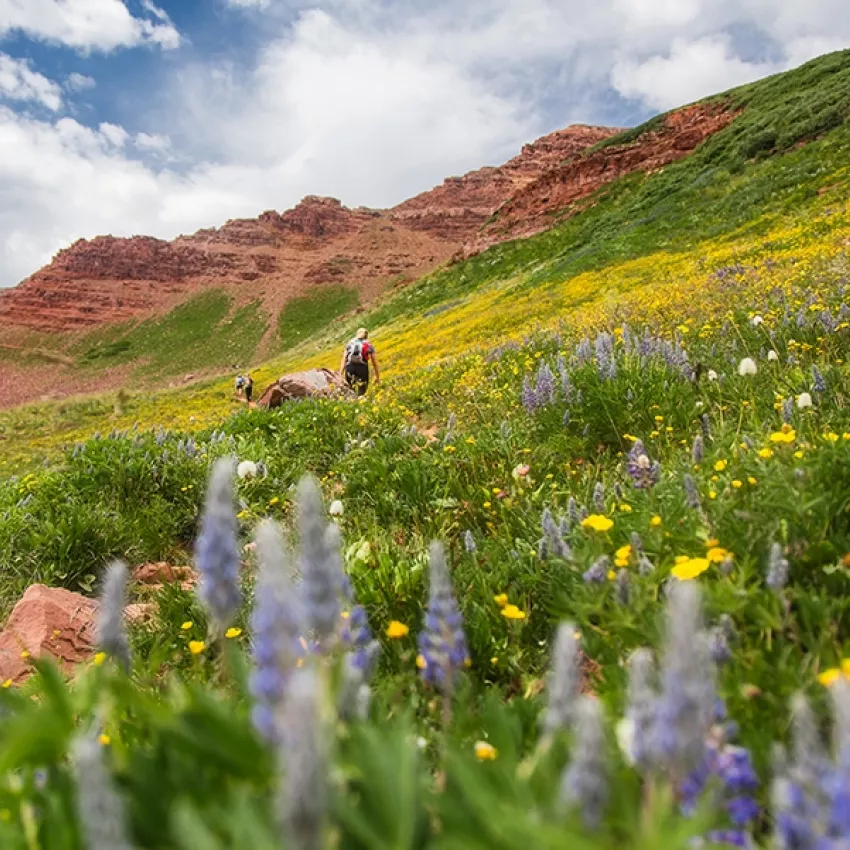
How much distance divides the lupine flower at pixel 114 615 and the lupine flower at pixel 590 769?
93 cm

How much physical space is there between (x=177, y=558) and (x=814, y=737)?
5.41 m

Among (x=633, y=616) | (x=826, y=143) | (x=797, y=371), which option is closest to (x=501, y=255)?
(x=826, y=143)

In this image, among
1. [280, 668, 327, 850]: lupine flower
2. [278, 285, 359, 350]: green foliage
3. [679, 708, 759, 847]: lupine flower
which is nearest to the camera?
[280, 668, 327, 850]: lupine flower

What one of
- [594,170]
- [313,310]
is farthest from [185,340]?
[594,170]

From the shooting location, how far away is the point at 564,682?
1.02m

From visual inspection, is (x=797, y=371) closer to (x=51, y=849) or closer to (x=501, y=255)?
(x=51, y=849)

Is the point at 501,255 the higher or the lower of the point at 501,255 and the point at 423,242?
the lower

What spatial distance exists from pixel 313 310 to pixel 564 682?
83267 millimetres

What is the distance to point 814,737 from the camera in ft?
2.71

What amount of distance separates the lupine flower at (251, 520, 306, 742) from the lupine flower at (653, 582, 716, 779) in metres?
0.52

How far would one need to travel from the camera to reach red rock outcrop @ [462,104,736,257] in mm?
38938

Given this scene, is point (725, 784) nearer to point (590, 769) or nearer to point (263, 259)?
point (590, 769)

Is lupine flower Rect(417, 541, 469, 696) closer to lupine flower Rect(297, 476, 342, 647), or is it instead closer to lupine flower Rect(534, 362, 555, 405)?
lupine flower Rect(297, 476, 342, 647)

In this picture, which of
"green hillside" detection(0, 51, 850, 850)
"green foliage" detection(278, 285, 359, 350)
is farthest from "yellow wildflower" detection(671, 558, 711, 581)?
"green foliage" detection(278, 285, 359, 350)
